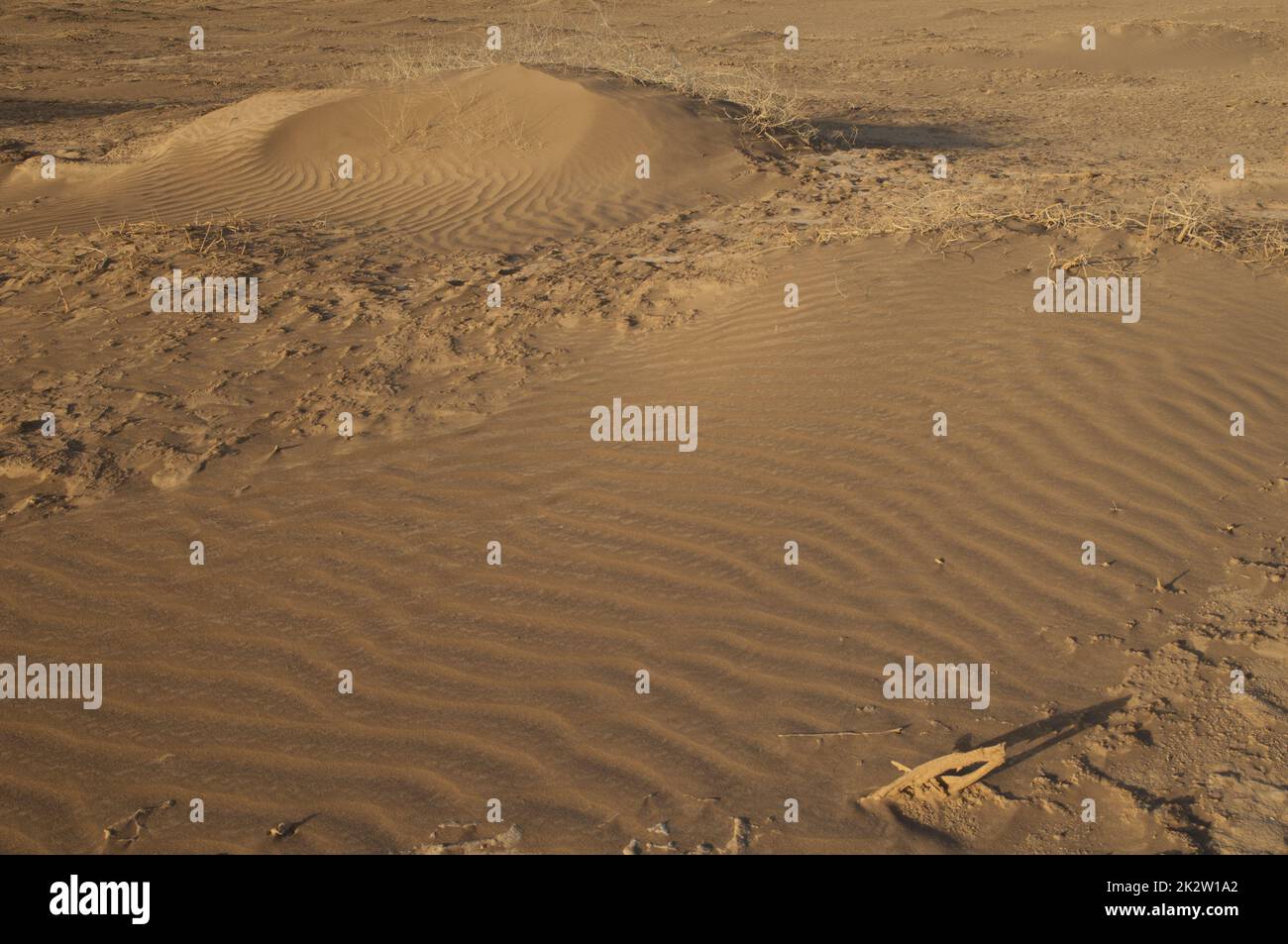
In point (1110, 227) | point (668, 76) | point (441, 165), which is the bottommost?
point (1110, 227)

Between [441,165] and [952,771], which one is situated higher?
[441,165]

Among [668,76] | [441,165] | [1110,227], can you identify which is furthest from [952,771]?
[668,76]

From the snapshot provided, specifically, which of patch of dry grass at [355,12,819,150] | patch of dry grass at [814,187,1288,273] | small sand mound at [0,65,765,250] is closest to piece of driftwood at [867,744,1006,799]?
patch of dry grass at [814,187,1288,273]

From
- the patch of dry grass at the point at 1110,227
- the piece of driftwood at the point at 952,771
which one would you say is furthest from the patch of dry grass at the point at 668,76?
the piece of driftwood at the point at 952,771

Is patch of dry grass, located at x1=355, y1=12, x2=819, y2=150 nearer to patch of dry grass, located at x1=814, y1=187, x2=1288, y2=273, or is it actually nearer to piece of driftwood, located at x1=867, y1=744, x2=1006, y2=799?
patch of dry grass, located at x1=814, y1=187, x2=1288, y2=273

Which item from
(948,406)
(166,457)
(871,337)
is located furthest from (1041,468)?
(166,457)

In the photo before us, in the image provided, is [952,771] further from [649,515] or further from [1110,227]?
[1110,227]
